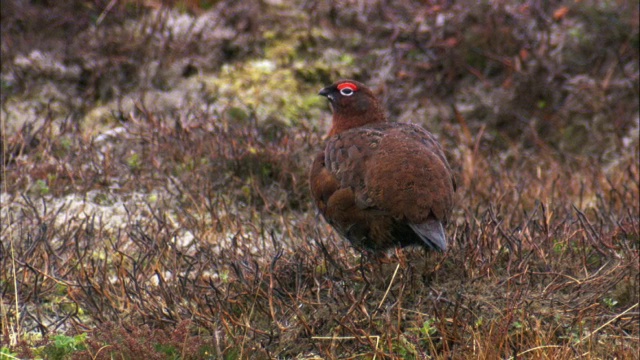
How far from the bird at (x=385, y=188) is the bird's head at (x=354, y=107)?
0.44 metres

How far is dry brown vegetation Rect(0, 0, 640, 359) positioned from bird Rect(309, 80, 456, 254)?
16cm

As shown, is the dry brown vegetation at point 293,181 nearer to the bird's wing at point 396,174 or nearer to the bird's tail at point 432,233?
the bird's tail at point 432,233

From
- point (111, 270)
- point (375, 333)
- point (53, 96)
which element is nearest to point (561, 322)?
point (375, 333)

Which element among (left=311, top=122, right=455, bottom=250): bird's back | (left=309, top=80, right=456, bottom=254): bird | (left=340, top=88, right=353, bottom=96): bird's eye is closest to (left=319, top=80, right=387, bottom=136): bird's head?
(left=340, top=88, right=353, bottom=96): bird's eye

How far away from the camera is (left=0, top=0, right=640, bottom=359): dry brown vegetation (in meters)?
3.78

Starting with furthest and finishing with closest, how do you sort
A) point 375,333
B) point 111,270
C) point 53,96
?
point 53,96, point 111,270, point 375,333

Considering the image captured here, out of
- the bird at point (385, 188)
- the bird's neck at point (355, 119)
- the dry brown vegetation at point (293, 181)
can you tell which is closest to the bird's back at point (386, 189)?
the bird at point (385, 188)

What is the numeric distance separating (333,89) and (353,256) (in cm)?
111

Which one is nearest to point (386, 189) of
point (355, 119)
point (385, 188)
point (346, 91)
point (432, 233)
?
point (385, 188)

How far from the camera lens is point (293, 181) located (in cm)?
570

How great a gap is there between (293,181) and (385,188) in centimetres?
182

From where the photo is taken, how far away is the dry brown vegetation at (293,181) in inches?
149

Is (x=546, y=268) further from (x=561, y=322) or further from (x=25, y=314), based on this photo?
(x=25, y=314)

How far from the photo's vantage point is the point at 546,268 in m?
4.05
